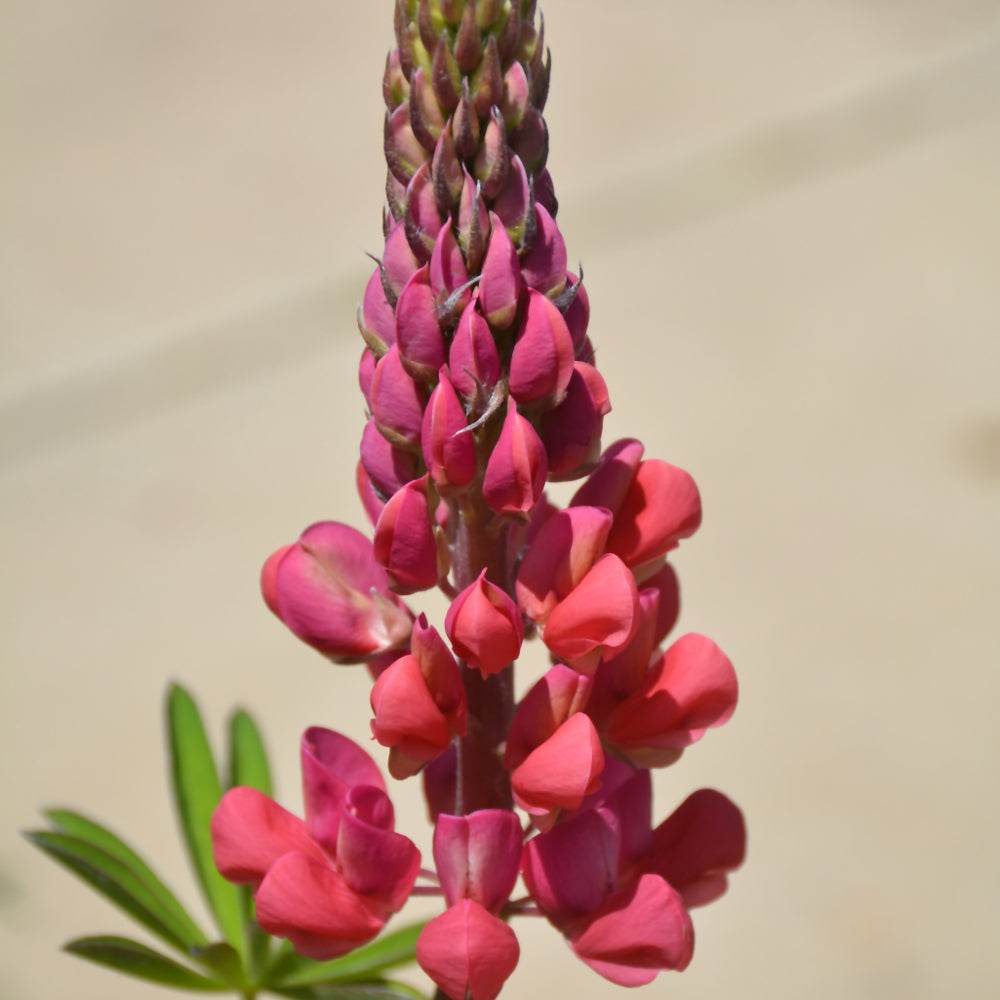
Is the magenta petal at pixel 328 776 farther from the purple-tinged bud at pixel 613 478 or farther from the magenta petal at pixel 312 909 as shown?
the purple-tinged bud at pixel 613 478

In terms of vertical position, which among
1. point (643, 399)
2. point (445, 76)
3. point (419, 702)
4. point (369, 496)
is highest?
point (643, 399)

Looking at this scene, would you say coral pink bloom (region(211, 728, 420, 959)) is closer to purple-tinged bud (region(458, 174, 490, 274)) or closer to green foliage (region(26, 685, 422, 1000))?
green foliage (region(26, 685, 422, 1000))

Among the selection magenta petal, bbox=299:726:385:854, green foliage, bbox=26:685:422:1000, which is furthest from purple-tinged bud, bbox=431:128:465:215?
green foliage, bbox=26:685:422:1000

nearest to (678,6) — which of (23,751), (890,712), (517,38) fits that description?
(890,712)

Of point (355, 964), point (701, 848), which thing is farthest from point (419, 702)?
point (355, 964)

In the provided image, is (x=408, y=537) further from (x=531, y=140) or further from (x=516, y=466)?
(x=531, y=140)

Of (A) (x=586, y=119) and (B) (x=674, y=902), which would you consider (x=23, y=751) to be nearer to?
(B) (x=674, y=902)
